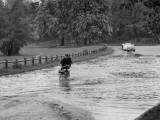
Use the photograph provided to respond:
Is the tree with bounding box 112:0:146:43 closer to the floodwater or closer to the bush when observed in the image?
the bush

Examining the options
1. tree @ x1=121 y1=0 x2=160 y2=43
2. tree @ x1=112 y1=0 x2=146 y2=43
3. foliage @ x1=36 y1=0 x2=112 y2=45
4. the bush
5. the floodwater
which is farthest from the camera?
tree @ x1=112 y1=0 x2=146 y2=43

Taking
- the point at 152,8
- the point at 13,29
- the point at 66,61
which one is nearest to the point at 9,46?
the point at 13,29

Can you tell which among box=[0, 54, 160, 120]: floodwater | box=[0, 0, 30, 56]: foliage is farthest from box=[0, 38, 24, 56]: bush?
box=[0, 54, 160, 120]: floodwater

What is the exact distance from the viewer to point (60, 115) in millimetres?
13734

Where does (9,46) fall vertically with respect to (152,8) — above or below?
below

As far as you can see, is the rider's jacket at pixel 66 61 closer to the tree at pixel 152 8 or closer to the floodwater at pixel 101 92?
the floodwater at pixel 101 92

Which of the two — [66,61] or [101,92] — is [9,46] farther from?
[101,92]

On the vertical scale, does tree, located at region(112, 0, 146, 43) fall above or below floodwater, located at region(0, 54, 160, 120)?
above

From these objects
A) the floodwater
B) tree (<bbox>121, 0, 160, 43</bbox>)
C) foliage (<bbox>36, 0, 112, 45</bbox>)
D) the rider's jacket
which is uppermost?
foliage (<bbox>36, 0, 112, 45</bbox>)

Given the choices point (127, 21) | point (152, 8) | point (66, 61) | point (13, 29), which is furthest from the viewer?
point (127, 21)

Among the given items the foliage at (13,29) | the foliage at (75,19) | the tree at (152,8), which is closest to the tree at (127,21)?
the foliage at (75,19)

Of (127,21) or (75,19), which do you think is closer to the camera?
(75,19)

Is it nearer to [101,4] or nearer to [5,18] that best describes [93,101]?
[5,18]

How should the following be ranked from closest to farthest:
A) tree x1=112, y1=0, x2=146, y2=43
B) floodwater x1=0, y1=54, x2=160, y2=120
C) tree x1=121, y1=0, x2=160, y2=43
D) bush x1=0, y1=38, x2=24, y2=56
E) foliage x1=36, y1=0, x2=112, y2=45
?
tree x1=121, y1=0, x2=160, y2=43 < floodwater x1=0, y1=54, x2=160, y2=120 < bush x1=0, y1=38, x2=24, y2=56 < foliage x1=36, y1=0, x2=112, y2=45 < tree x1=112, y1=0, x2=146, y2=43
